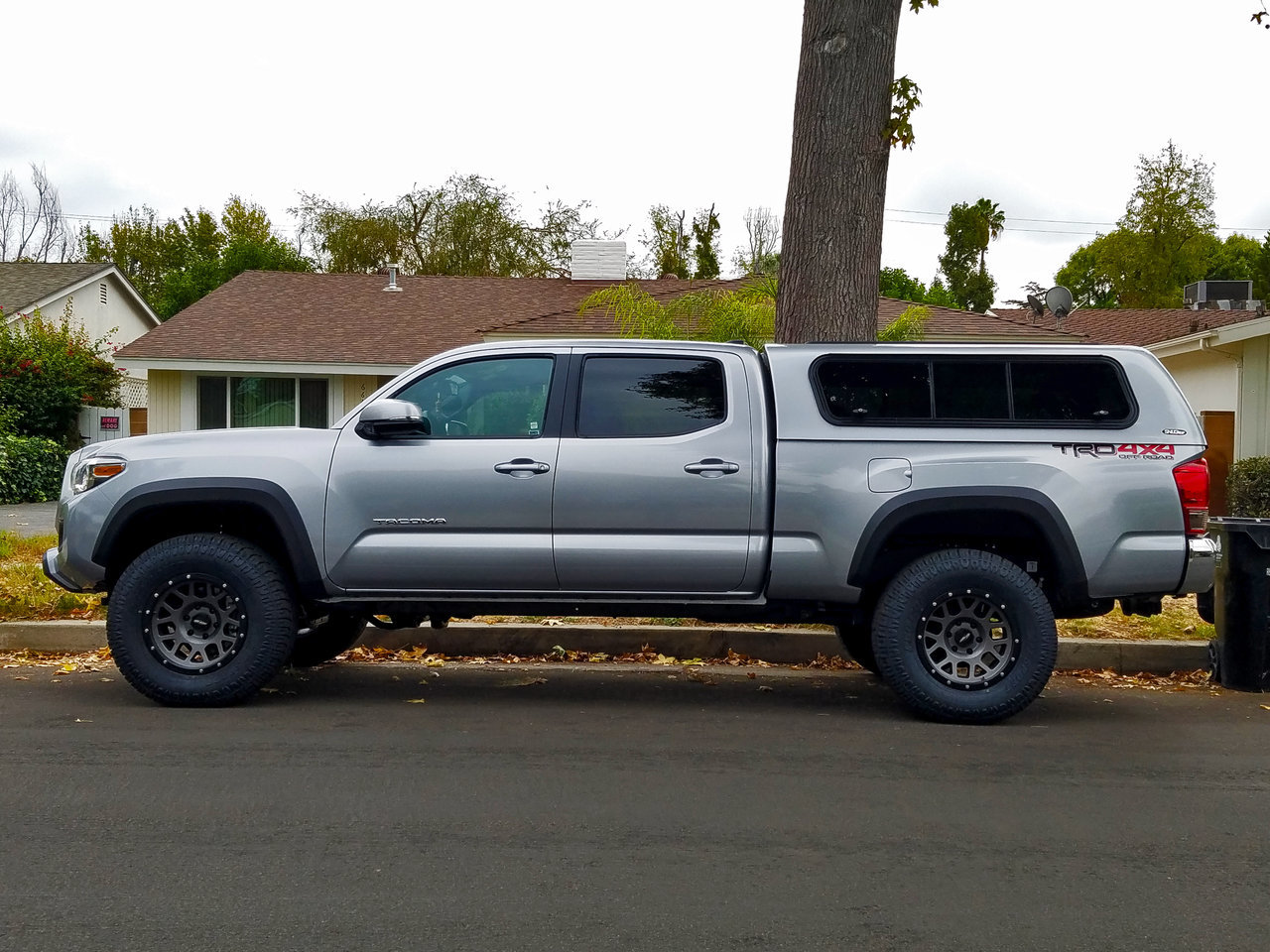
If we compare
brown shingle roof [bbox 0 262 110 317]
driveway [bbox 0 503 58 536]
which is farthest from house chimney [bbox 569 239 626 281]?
brown shingle roof [bbox 0 262 110 317]

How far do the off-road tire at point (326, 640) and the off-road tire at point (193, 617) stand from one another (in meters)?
1.06

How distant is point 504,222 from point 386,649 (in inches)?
1549

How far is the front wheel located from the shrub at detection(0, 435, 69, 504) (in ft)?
63.5

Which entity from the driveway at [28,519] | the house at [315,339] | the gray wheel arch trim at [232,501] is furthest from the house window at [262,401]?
the gray wheel arch trim at [232,501]

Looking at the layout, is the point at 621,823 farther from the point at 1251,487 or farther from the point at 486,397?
the point at 1251,487

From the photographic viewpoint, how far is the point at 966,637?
685cm

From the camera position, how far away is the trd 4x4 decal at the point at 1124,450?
670 cm

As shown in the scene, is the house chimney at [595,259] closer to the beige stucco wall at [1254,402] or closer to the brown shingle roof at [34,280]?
the beige stucco wall at [1254,402]

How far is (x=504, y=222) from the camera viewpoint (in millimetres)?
46656

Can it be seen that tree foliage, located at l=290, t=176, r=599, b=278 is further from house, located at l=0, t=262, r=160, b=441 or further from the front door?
the front door

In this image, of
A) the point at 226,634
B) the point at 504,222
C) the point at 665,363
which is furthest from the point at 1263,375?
the point at 504,222

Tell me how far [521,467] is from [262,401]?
716 inches

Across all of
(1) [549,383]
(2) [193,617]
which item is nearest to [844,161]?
(1) [549,383]

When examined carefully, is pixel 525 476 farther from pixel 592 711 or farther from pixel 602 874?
pixel 602 874
